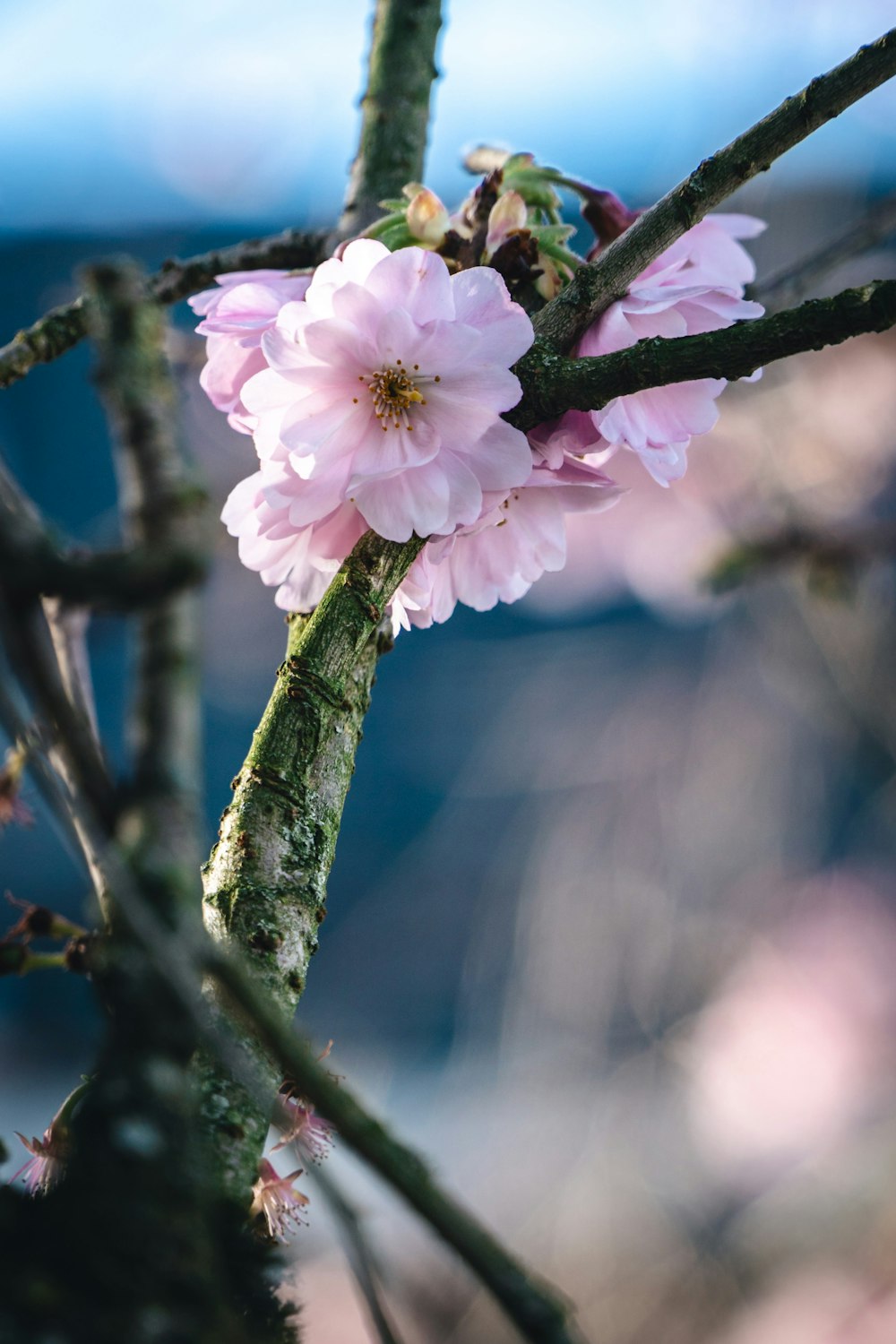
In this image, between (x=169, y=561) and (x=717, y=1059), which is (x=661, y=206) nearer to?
(x=169, y=561)

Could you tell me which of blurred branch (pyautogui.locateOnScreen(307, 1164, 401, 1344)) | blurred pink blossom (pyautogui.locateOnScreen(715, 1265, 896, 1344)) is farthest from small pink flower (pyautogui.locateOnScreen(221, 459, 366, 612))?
blurred pink blossom (pyautogui.locateOnScreen(715, 1265, 896, 1344))

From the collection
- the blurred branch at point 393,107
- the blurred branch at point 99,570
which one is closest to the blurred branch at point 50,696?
the blurred branch at point 99,570

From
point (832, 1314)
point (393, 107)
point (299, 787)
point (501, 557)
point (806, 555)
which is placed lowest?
point (299, 787)

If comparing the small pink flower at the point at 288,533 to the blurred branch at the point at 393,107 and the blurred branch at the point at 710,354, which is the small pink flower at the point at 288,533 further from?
the blurred branch at the point at 393,107

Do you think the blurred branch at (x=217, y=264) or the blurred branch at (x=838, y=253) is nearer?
the blurred branch at (x=217, y=264)

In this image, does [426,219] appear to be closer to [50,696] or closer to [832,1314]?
[50,696]

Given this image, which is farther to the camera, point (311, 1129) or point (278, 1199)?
point (311, 1129)

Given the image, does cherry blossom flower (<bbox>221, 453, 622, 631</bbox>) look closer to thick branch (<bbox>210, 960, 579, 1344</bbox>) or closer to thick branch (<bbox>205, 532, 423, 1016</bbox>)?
thick branch (<bbox>205, 532, 423, 1016</bbox>)

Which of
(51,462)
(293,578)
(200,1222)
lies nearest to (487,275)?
(293,578)

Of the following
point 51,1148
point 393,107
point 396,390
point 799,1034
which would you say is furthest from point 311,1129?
point 799,1034
